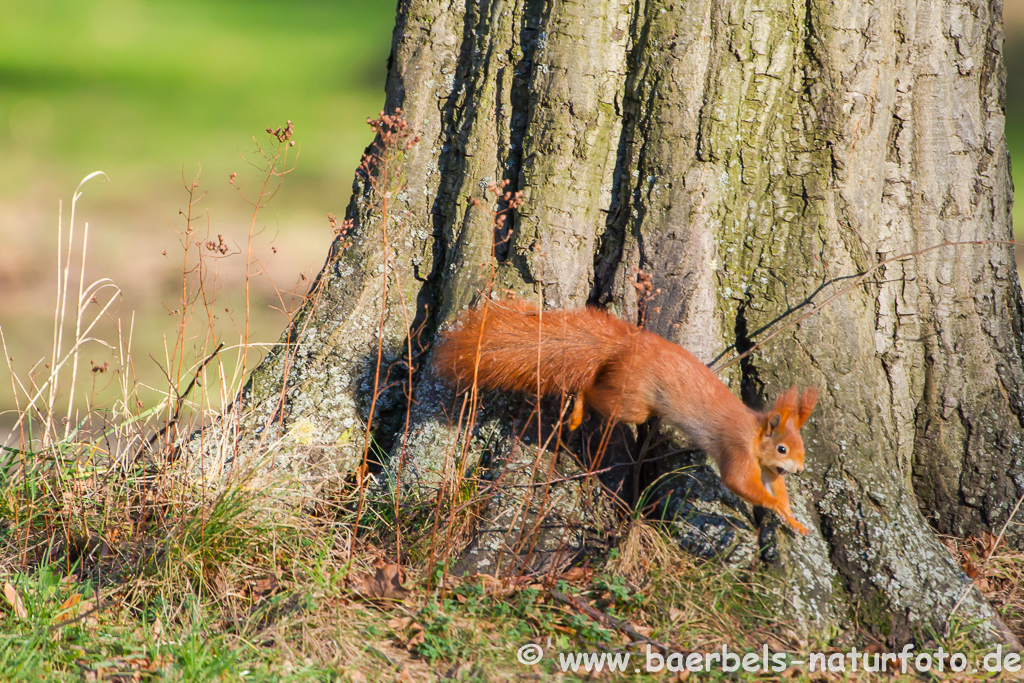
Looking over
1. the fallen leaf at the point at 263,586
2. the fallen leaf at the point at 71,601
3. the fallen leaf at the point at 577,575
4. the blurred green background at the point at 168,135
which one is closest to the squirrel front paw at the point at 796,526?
the fallen leaf at the point at 577,575

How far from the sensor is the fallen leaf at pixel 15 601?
198 centimetres

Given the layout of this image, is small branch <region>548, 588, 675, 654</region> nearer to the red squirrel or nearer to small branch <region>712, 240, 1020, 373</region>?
the red squirrel

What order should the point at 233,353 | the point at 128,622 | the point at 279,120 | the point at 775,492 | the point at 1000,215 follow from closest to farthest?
the point at 128,622 → the point at 775,492 → the point at 1000,215 → the point at 233,353 → the point at 279,120

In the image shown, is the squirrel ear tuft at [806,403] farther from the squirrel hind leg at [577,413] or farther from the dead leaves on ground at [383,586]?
the dead leaves on ground at [383,586]

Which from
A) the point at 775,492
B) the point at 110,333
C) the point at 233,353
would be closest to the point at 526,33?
the point at 775,492

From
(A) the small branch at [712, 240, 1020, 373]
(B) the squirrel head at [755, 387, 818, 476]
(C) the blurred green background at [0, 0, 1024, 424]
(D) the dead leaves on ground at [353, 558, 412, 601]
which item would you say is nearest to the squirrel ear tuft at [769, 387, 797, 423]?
(B) the squirrel head at [755, 387, 818, 476]

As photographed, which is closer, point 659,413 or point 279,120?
point 659,413

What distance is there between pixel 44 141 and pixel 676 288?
1350 centimetres

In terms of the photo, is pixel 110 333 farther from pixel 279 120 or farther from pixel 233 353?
pixel 279 120

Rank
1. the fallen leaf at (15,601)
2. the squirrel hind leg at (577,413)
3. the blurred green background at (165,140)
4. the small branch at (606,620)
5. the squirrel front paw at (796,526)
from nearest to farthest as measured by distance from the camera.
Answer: the fallen leaf at (15,601) → the small branch at (606,620) → the squirrel front paw at (796,526) → the squirrel hind leg at (577,413) → the blurred green background at (165,140)

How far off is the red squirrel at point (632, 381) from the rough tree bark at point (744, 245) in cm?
20

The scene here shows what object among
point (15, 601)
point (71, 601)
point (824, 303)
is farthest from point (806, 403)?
point (15, 601)

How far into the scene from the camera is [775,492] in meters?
2.23

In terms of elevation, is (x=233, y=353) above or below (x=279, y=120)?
below
